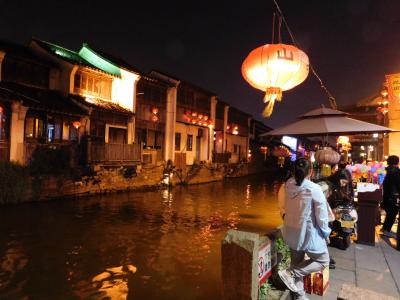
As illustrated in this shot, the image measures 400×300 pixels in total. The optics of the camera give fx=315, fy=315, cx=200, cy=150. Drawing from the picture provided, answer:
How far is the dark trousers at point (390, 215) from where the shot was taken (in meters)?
9.62

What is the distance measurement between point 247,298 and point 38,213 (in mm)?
14043

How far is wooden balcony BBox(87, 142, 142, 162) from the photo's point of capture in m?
21.6

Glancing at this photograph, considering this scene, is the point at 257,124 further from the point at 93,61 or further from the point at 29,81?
the point at 29,81

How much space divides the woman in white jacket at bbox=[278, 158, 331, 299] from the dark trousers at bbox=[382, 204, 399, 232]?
5.92 metres

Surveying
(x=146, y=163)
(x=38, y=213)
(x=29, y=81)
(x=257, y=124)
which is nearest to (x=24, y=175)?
(x=38, y=213)

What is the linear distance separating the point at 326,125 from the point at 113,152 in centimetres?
1760

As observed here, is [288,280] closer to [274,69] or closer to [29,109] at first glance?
[274,69]

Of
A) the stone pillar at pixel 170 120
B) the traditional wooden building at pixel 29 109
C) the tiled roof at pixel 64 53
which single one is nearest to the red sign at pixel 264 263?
the traditional wooden building at pixel 29 109

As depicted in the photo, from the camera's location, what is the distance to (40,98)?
19656 mm

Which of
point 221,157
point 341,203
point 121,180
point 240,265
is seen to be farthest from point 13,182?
point 221,157

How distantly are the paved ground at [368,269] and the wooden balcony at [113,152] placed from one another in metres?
17.3

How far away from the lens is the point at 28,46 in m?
23.5

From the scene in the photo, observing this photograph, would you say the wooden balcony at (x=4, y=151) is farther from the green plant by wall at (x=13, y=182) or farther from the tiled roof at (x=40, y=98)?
the tiled roof at (x=40, y=98)

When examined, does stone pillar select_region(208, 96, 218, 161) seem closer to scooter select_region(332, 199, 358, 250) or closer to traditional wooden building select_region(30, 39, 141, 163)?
traditional wooden building select_region(30, 39, 141, 163)
